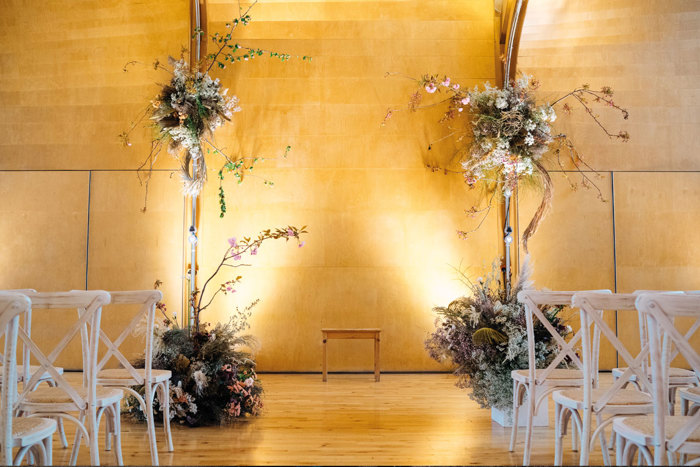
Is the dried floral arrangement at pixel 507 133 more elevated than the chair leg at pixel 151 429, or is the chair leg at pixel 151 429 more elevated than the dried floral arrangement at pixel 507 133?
Answer: the dried floral arrangement at pixel 507 133

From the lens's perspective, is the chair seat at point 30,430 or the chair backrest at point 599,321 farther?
the chair backrest at point 599,321

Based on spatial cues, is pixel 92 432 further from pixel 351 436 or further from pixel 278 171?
pixel 278 171

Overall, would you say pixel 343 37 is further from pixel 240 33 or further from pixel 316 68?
pixel 240 33

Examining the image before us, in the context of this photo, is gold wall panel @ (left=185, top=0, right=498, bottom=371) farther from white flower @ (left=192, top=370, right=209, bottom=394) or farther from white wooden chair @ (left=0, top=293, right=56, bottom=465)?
white wooden chair @ (left=0, top=293, right=56, bottom=465)

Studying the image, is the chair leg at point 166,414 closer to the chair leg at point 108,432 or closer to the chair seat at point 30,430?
the chair leg at point 108,432

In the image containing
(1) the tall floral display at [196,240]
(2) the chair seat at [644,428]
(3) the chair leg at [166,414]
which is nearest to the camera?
(2) the chair seat at [644,428]

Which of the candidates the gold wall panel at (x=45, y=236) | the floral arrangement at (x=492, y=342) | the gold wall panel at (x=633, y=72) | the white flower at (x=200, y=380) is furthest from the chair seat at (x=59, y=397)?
the gold wall panel at (x=633, y=72)

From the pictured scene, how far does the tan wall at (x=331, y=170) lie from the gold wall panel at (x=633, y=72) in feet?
0.05

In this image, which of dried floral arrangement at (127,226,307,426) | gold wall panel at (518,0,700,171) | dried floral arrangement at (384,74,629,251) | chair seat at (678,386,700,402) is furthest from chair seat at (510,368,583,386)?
gold wall panel at (518,0,700,171)

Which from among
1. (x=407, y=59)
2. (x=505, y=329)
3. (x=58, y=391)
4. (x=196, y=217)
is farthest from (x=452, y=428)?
(x=407, y=59)

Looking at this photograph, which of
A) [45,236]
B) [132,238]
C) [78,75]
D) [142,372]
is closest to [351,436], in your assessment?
[142,372]

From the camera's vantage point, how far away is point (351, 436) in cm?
406

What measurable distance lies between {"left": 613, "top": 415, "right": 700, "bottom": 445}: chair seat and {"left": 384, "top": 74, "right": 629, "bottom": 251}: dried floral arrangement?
4.14 meters

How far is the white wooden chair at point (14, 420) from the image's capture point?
2053 mm
